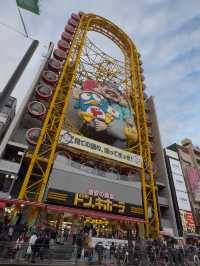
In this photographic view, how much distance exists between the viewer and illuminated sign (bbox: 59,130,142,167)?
25484 millimetres

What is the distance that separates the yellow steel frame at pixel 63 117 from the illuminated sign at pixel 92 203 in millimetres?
1186

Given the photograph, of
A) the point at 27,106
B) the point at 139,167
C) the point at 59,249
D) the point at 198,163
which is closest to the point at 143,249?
the point at 59,249

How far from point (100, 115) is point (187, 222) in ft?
70.7

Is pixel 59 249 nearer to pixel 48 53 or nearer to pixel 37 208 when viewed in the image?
pixel 37 208

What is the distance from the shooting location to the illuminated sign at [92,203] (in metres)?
21.0

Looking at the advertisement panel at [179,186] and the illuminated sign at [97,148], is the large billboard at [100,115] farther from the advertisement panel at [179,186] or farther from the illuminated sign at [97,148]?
the advertisement panel at [179,186]

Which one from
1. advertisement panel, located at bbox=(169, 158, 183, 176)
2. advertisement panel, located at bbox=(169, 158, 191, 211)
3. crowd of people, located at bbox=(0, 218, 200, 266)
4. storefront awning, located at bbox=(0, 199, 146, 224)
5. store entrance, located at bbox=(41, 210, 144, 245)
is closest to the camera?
crowd of people, located at bbox=(0, 218, 200, 266)

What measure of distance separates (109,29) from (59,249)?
152 feet

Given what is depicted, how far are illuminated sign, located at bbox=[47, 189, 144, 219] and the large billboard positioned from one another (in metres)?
9.93

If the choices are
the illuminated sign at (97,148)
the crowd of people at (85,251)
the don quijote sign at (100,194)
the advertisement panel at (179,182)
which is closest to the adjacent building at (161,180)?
the advertisement panel at (179,182)

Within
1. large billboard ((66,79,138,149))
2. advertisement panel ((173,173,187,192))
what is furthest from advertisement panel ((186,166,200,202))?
large billboard ((66,79,138,149))

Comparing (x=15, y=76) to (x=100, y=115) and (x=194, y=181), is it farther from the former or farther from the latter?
(x=194, y=181)

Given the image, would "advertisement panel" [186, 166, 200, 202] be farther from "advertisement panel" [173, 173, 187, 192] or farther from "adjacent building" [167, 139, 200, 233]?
"advertisement panel" [173, 173, 187, 192]

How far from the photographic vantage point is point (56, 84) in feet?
104
